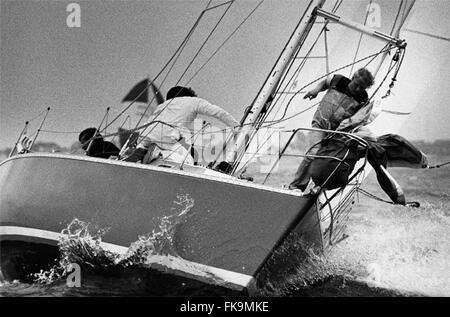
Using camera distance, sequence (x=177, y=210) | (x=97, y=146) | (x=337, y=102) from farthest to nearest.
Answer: (x=97, y=146) < (x=337, y=102) < (x=177, y=210)

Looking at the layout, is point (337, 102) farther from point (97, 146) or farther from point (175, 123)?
point (97, 146)

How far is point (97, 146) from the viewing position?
3.96 meters

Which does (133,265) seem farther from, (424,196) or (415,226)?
(424,196)

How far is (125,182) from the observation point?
3117 millimetres

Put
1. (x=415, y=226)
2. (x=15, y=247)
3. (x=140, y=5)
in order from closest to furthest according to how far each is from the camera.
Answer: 1. (x=15, y=247)
2. (x=415, y=226)
3. (x=140, y=5)

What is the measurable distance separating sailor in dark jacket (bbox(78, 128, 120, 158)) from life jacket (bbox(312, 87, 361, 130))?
145 cm

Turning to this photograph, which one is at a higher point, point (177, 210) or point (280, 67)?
point (280, 67)

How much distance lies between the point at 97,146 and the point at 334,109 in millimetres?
1621

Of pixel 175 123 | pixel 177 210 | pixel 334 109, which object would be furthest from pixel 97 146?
pixel 334 109

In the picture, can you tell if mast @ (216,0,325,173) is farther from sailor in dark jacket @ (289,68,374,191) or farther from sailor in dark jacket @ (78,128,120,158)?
sailor in dark jacket @ (78,128,120,158)

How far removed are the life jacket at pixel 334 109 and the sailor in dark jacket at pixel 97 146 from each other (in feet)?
4.75

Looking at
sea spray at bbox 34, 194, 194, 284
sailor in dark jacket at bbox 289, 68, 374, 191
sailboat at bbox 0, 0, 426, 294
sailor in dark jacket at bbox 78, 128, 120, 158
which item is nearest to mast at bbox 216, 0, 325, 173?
sailboat at bbox 0, 0, 426, 294
